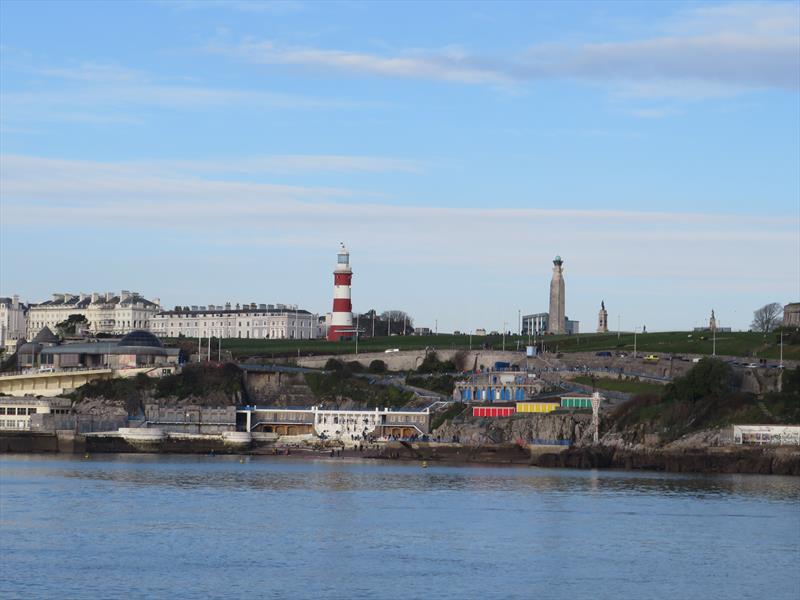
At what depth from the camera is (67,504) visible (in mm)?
69938

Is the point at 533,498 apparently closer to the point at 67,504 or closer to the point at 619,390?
the point at 67,504

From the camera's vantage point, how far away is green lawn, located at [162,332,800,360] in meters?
143

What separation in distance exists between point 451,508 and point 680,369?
64139 mm

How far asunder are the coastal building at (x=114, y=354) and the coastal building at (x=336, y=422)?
→ 16.5m

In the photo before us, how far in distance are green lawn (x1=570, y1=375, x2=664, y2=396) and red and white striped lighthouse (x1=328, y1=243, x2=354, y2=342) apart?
44623mm

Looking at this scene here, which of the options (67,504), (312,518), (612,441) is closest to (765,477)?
(612,441)

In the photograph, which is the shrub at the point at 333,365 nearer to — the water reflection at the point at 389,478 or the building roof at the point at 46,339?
the water reflection at the point at 389,478

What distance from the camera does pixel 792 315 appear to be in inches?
6270

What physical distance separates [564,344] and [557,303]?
14.9 m

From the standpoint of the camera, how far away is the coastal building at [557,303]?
17050 cm

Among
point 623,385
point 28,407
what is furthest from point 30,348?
point 623,385

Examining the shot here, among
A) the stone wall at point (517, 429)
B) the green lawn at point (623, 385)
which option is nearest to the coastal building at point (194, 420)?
the stone wall at point (517, 429)

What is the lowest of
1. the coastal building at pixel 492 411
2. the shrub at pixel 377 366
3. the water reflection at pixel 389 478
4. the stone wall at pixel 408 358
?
the water reflection at pixel 389 478

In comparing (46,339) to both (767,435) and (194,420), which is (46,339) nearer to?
(194,420)
